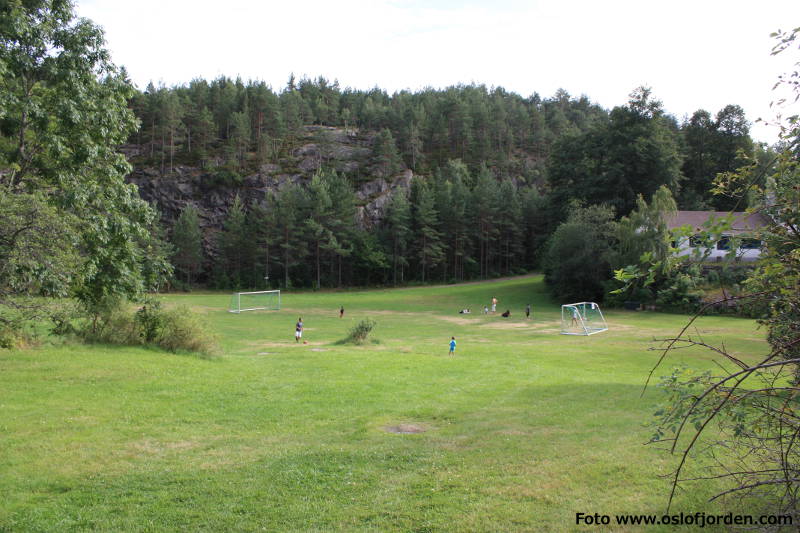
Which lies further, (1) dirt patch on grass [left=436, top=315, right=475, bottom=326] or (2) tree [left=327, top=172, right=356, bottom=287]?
(2) tree [left=327, top=172, right=356, bottom=287]

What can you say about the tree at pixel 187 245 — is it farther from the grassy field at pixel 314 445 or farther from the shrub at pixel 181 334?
the grassy field at pixel 314 445

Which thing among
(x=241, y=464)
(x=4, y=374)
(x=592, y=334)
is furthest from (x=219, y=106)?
(x=241, y=464)

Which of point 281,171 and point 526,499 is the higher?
point 281,171

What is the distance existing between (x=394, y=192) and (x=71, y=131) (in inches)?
2848

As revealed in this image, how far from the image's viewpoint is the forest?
62031 millimetres

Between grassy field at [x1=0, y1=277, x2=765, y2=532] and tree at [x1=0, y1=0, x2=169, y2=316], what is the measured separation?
3.00 metres

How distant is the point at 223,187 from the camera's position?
87.7 m

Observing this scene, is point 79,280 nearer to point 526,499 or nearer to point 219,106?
point 526,499

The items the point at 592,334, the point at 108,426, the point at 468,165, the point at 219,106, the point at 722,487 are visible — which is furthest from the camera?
the point at 468,165

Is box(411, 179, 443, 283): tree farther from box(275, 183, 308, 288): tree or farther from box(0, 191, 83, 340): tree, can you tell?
box(0, 191, 83, 340): tree

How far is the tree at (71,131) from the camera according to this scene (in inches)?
569

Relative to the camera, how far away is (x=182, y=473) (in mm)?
7516

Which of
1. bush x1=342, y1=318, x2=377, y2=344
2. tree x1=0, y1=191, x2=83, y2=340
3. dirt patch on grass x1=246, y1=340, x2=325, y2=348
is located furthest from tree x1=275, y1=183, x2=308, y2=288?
tree x1=0, y1=191, x2=83, y2=340

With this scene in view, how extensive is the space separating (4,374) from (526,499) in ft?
40.8
